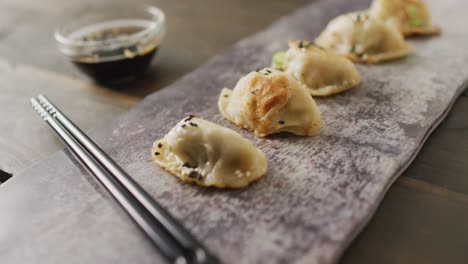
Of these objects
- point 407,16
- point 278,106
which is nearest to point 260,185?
point 278,106

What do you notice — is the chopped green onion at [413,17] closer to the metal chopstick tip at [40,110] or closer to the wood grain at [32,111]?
the wood grain at [32,111]

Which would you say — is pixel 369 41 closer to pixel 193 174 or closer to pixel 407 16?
pixel 407 16

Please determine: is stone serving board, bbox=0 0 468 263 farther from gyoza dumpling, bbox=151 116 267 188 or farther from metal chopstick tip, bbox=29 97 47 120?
metal chopstick tip, bbox=29 97 47 120

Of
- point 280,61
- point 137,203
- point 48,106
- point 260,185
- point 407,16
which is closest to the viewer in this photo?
point 137,203

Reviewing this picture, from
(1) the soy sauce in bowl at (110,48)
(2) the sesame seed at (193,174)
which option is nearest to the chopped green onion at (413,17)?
(1) the soy sauce in bowl at (110,48)

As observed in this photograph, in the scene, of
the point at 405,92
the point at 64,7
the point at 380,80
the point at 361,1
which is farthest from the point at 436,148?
the point at 64,7

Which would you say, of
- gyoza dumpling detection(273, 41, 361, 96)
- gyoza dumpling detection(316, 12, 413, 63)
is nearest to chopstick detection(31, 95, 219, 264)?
gyoza dumpling detection(273, 41, 361, 96)
